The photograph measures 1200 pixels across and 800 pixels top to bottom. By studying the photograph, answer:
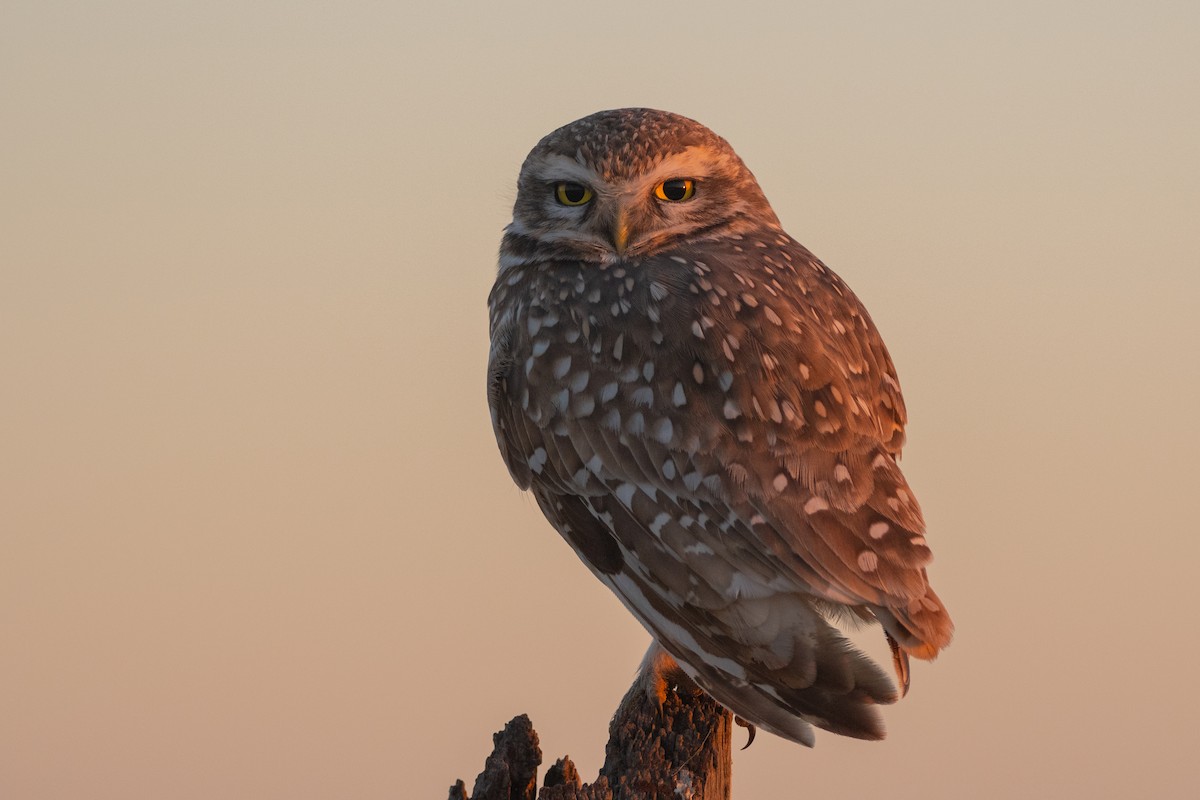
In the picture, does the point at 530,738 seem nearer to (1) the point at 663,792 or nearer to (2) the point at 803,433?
(1) the point at 663,792

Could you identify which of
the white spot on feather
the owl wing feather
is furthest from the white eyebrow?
the white spot on feather

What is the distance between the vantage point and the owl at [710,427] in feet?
15.1

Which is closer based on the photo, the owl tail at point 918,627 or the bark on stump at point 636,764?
the owl tail at point 918,627

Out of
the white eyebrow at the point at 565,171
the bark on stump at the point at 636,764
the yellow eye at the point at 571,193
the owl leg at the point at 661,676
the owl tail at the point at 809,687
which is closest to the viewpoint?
the owl tail at the point at 809,687

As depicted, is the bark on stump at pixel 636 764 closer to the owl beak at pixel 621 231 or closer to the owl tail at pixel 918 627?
the owl tail at pixel 918 627

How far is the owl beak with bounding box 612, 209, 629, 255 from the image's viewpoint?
5234mm

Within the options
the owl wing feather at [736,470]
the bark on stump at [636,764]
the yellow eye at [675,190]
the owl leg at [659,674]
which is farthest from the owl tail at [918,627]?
Result: the yellow eye at [675,190]

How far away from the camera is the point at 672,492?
4.81 m

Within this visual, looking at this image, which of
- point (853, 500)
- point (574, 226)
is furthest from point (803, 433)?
point (574, 226)

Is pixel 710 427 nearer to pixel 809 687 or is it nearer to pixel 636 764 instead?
pixel 809 687

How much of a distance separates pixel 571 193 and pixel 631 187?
0.30m

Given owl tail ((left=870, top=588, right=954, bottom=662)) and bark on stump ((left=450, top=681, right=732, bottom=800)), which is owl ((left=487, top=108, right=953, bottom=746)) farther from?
bark on stump ((left=450, top=681, right=732, bottom=800))

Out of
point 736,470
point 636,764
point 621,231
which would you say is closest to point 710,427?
point 736,470

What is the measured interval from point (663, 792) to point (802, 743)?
50 cm
